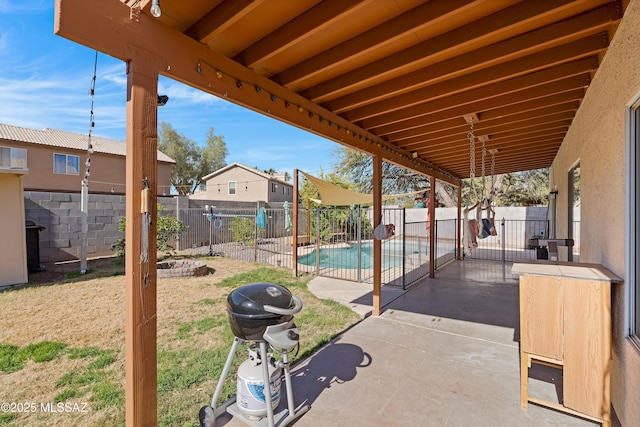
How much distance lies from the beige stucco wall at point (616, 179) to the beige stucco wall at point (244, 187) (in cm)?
2001

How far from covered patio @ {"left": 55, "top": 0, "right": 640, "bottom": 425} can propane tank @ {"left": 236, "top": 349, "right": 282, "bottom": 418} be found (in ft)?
1.71

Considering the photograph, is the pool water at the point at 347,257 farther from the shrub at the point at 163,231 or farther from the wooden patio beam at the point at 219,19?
the wooden patio beam at the point at 219,19

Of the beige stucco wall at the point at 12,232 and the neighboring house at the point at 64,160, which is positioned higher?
the neighboring house at the point at 64,160

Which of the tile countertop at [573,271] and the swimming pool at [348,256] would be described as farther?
the swimming pool at [348,256]

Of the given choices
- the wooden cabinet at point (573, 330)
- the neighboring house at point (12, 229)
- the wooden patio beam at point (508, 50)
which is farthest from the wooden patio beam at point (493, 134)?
the neighboring house at point (12, 229)

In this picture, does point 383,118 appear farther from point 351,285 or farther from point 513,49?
point 351,285

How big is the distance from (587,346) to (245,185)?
2280cm

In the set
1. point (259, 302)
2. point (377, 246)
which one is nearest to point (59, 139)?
point (377, 246)

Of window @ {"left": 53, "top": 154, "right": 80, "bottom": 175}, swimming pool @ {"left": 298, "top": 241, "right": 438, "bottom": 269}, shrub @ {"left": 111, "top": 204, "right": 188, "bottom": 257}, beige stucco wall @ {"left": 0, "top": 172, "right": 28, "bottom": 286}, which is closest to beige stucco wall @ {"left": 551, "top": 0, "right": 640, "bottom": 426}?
swimming pool @ {"left": 298, "top": 241, "right": 438, "bottom": 269}

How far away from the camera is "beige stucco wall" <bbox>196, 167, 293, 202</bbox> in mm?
22641

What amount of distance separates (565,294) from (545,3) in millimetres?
1972

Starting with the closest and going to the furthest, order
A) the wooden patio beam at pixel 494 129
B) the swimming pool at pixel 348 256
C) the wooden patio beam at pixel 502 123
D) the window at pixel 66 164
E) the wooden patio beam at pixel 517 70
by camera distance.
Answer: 1. the wooden patio beam at pixel 517 70
2. the wooden patio beam at pixel 502 123
3. the wooden patio beam at pixel 494 129
4. the swimming pool at pixel 348 256
5. the window at pixel 66 164

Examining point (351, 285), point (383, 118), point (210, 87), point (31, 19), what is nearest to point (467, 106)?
point (383, 118)

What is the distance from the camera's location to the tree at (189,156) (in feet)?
94.6
